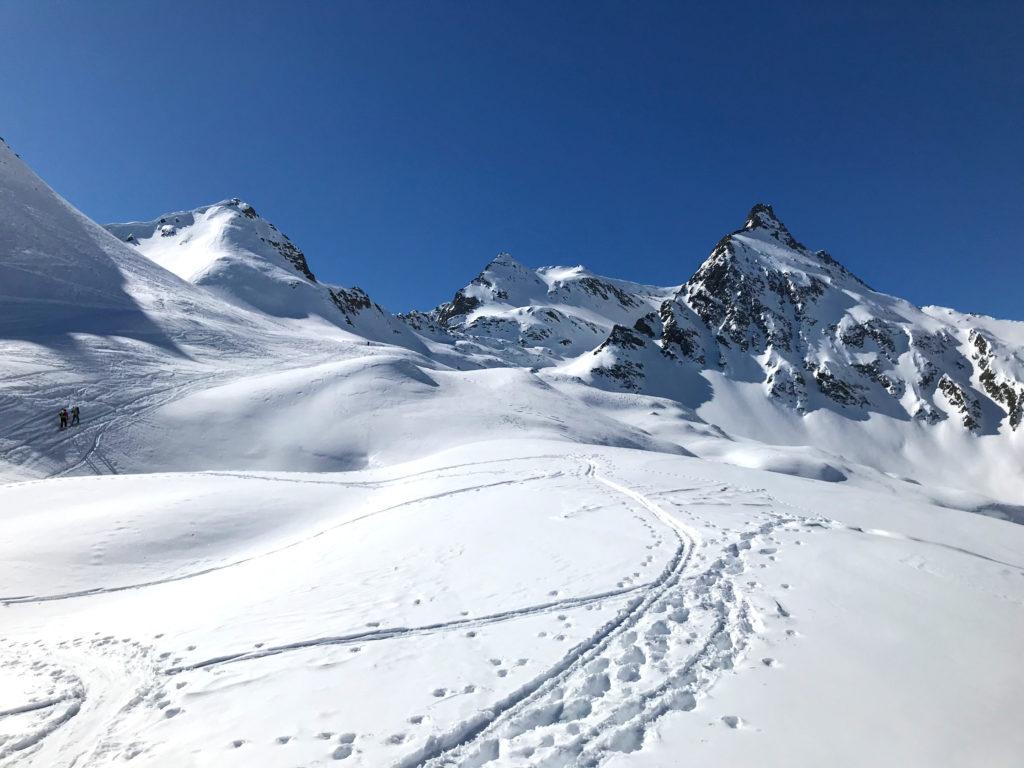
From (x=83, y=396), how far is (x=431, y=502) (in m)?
26.2

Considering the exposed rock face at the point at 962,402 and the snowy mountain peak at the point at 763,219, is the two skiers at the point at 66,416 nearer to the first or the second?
the exposed rock face at the point at 962,402

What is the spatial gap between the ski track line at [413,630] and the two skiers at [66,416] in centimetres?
2698

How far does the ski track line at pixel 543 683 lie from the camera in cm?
485

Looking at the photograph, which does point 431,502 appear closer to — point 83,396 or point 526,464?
point 526,464

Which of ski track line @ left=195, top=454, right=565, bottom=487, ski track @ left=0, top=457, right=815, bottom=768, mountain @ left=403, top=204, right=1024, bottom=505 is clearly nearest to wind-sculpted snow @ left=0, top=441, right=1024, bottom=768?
ski track @ left=0, top=457, right=815, bottom=768

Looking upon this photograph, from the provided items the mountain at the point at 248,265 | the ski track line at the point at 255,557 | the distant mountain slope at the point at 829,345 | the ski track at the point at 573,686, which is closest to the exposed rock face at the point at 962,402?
the distant mountain slope at the point at 829,345

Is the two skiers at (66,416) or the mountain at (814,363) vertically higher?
the mountain at (814,363)

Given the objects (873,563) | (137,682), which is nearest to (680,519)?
(873,563)

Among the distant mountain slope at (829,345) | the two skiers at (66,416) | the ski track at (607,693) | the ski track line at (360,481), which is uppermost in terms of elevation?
the distant mountain slope at (829,345)

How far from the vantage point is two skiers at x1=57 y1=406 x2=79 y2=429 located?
26234mm

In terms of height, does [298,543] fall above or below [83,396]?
below

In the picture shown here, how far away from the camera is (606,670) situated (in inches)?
243

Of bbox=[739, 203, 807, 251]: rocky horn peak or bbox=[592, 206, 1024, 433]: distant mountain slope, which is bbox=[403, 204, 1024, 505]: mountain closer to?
bbox=[592, 206, 1024, 433]: distant mountain slope

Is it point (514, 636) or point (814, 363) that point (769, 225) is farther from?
point (514, 636)
